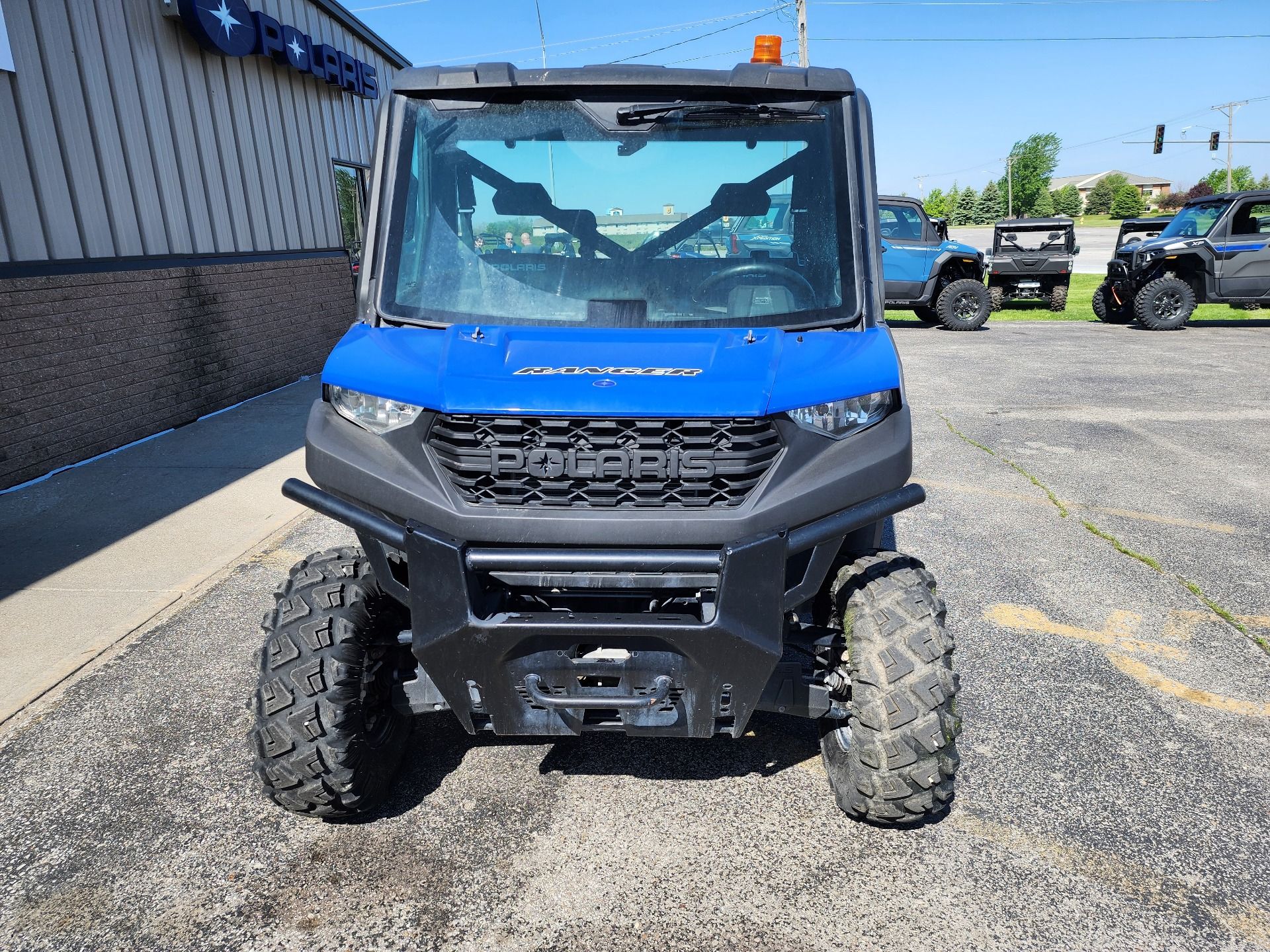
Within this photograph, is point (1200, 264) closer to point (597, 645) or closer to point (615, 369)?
point (615, 369)

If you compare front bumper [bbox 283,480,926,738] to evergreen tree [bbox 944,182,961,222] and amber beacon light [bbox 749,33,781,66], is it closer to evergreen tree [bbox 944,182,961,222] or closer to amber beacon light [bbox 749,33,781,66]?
amber beacon light [bbox 749,33,781,66]

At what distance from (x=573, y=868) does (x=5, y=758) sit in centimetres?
216

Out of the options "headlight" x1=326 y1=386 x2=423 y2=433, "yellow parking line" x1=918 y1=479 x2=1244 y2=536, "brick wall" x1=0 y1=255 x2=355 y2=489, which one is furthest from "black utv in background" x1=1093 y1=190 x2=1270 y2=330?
"headlight" x1=326 y1=386 x2=423 y2=433

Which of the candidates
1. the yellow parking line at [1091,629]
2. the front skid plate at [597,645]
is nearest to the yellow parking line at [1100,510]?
the yellow parking line at [1091,629]

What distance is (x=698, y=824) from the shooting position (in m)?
2.90

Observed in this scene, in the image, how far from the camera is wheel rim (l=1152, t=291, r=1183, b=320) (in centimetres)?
1581

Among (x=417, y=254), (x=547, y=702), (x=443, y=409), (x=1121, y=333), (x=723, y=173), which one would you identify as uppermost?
(x=723, y=173)

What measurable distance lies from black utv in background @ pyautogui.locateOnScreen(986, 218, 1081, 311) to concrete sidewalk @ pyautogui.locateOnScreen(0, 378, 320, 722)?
1557 centimetres

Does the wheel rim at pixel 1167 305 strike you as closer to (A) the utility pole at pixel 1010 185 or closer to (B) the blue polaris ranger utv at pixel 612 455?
(B) the blue polaris ranger utv at pixel 612 455

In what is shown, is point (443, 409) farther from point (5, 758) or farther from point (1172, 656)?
point (1172, 656)

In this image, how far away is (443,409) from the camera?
240 cm

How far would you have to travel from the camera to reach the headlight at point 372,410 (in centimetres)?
257

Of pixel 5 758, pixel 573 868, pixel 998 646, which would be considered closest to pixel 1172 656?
pixel 998 646

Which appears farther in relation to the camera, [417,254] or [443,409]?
[417,254]
